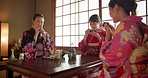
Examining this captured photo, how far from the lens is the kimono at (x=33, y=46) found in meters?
1.98

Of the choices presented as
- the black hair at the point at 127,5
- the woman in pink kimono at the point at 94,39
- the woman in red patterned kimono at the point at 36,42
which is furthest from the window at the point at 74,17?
the black hair at the point at 127,5

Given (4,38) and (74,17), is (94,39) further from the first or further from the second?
(4,38)

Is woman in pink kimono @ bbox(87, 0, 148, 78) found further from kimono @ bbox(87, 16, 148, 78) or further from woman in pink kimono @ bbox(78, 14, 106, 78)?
woman in pink kimono @ bbox(78, 14, 106, 78)

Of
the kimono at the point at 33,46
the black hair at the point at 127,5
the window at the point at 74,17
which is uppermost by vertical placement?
the window at the point at 74,17

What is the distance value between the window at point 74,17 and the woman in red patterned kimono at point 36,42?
61.5 inches

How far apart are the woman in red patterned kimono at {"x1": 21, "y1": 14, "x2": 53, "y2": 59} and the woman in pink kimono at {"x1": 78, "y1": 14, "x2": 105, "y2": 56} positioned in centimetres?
68

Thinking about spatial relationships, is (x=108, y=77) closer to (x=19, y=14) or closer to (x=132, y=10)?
(x=132, y=10)

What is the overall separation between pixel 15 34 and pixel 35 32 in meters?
3.35

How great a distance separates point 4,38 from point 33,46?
3.25m

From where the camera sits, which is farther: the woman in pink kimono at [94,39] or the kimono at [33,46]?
the woman in pink kimono at [94,39]

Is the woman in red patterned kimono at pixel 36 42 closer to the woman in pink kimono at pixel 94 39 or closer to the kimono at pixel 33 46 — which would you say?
the kimono at pixel 33 46

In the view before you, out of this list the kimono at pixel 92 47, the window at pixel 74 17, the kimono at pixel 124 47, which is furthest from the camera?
the window at pixel 74 17

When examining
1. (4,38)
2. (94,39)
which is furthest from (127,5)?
(4,38)

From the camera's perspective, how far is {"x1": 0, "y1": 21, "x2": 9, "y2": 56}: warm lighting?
4.51 m
